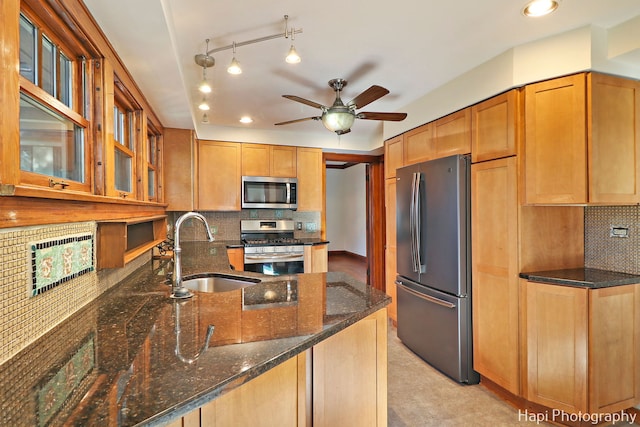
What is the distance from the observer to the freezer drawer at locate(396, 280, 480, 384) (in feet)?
7.93

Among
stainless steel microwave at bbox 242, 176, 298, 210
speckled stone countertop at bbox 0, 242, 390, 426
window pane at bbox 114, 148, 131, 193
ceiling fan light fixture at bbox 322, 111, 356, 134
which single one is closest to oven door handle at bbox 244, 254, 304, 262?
stainless steel microwave at bbox 242, 176, 298, 210

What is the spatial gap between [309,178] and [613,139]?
3.16 meters

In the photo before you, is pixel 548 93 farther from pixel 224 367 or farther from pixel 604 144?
pixel 224 367

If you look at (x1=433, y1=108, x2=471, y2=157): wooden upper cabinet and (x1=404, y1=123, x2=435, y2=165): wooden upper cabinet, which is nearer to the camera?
(x1=433, y1=108, x2=471, y2=157): wooden upper cabinet

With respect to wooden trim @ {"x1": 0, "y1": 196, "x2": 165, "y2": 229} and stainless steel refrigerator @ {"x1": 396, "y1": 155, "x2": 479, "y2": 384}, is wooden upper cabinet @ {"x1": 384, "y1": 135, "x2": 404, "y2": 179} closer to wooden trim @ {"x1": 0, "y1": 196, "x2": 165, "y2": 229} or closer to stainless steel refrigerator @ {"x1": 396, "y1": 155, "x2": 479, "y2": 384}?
stainless steel refrigerator @ {"x1": 396, "y1": 155, "x2": 479, "y2": 384}

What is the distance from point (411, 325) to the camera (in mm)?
2953

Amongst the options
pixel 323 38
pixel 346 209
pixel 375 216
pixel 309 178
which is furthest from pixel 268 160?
pixel 346 209

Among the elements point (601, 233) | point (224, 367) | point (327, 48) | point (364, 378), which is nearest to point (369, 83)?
point (327, 48)

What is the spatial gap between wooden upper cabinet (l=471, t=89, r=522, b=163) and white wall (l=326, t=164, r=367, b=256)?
5486mm

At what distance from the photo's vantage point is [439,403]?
2.18m

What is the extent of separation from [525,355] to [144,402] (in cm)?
233

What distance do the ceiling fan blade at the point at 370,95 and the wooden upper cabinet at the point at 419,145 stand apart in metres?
0.93

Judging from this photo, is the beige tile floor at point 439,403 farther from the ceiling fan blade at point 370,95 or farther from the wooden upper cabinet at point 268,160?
the wooden upper cabinet at point 268,160

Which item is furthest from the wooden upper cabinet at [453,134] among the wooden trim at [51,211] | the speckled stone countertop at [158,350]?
the wooden trim at [51,211]
